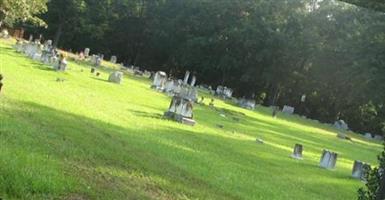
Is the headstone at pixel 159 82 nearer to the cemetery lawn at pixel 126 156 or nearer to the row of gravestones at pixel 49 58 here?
the row of gravestones at pixel 49 58

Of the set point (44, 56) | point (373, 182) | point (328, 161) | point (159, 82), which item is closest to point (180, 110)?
point (328, 161)

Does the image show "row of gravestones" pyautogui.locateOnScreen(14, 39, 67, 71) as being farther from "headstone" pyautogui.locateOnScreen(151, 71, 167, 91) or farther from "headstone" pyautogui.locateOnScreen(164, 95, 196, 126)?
"headstone" pyautogui.locateOnScreen(164, 95, 196, 126)

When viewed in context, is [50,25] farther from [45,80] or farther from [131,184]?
[131,184]

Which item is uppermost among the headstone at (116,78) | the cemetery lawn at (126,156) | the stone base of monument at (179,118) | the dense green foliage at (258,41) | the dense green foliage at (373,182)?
the dense green foliage at (258,41)

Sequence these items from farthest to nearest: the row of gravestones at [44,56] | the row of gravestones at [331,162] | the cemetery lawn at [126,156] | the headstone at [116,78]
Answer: the headstone at [116,78] < the row of gravestones at [44,56] < the row of gravestones at [331,162] < the cemetery lawn at [126,156]

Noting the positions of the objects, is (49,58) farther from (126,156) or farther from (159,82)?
(126,156)

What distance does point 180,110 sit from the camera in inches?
802

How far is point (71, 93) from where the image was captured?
19875 millimetres

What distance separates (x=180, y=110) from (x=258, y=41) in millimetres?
39503

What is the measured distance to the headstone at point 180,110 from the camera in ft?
66.0

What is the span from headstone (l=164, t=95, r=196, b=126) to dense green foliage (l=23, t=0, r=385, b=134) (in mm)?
34529

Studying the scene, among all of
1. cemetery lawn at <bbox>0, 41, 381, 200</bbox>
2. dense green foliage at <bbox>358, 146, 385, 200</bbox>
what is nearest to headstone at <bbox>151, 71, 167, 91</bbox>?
cemetery lawn at <bbox>0, 41, 381, 200</bbox>

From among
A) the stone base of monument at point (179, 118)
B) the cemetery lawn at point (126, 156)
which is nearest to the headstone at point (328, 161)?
the cemetery lawn at point (126, 156)

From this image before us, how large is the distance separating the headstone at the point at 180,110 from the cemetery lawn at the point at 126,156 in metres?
0.40
